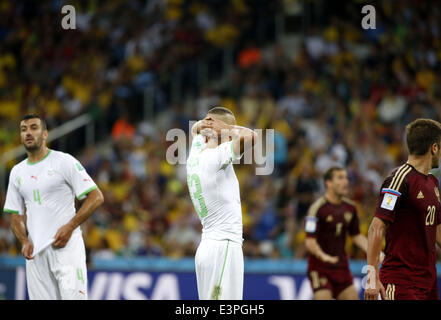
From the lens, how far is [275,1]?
61.1 feet

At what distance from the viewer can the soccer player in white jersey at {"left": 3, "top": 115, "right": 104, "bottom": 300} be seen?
7.36 m

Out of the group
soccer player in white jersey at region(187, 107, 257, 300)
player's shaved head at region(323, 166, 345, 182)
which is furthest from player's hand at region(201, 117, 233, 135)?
player's shaved head at region(323, 166, 345, 182)

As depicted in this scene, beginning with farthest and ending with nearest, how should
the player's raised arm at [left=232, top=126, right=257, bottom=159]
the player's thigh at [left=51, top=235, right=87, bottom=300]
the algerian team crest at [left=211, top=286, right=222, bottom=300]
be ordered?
the player's thigh at [left=51, top=235, right=87, bottom=300], the algerian team crest at [left=211, top=286, right=222, bottom=300], the player's raised arm at [left=232, top=126, right=257, bottom=159]

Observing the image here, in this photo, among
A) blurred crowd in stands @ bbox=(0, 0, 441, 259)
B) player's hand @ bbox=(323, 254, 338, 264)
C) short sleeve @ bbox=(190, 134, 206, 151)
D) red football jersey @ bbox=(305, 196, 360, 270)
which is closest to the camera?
short sleeve @ bbox=(190, 134, 206, 151)

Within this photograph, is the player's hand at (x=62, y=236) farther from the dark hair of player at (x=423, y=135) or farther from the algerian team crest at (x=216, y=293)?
the dark hair of player at (x=423, y=135)

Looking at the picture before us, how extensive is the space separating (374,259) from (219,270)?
146 cm

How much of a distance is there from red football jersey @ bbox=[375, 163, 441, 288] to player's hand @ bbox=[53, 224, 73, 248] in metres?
3.20

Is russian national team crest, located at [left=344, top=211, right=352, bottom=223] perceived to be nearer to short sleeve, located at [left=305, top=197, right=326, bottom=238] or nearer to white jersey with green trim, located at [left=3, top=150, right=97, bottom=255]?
short sleeve, located at [left=305, top=197, right=326, bottom=238]

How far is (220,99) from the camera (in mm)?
17484

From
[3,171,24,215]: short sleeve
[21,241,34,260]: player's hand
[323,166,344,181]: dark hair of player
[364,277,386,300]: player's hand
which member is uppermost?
[323,166,344,181]: dark hair of player

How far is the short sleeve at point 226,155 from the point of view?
6355mm

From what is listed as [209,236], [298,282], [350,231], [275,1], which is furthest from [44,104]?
[209,236]

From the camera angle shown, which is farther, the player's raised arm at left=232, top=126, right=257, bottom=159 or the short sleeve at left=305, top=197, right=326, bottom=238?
the short sleeve at left=305, top=197, right=326, bottom=238
